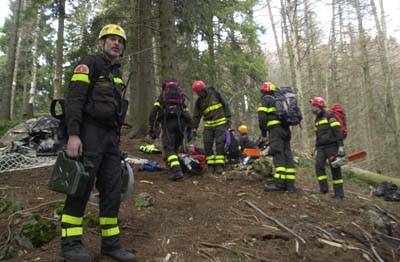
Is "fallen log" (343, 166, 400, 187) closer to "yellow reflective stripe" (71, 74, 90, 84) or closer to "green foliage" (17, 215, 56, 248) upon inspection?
"green foliage" (17, 215, 56, 248)

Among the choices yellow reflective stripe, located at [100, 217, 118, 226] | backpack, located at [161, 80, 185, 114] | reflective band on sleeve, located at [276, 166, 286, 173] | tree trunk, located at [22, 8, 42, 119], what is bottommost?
yellow reflective stripe, located at [100, 217, 118, 226]

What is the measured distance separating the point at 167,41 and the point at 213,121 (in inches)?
92.5

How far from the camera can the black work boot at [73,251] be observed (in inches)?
152

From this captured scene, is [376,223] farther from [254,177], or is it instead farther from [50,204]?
[50,204]

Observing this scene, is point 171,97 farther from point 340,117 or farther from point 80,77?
point 80,77

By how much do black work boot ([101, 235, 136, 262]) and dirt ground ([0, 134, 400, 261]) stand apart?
99 mm

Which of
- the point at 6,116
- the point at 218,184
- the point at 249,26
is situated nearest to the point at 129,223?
the point at 218,184

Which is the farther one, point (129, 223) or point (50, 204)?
point (50, 204)

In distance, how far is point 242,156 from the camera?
1252 cm

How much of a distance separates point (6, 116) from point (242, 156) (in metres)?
12.1

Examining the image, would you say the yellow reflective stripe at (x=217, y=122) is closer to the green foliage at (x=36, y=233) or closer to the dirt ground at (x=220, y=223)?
the dirt ground at (x=220, y=223)

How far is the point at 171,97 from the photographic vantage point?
8.24 m

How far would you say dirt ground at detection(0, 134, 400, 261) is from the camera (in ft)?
15.1

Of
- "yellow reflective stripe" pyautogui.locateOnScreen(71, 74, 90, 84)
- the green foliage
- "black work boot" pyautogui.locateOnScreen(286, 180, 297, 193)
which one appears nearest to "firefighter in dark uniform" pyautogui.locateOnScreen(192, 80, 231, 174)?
"black work boot" pyautogui.locateOnScreen(286, 180, 297, 193)
